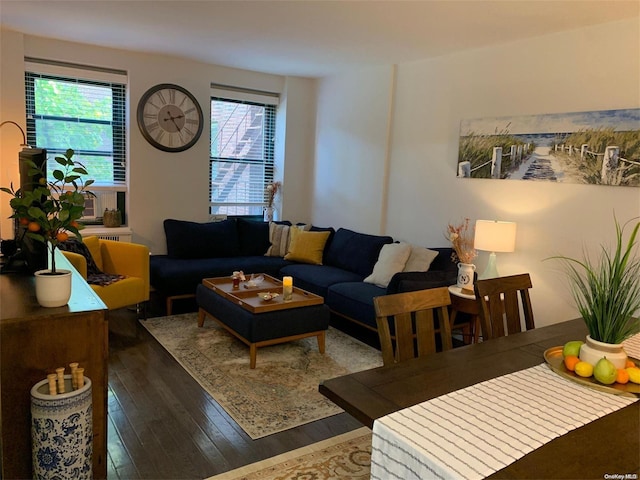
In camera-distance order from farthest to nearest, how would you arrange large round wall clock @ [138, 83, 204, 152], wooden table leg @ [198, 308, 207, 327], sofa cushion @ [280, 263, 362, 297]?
large round wall clock @ [138, 83, 204, 152], sofa cushion @ [280, 263, 362, 297], wooden table leg @ [198, 308, 207, 327]

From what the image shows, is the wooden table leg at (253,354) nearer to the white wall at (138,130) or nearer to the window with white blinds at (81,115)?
the white wall at (138,130)

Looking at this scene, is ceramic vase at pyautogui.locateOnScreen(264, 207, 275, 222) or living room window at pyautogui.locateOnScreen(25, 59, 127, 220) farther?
ceramic vase at pyautogui.locateOnScreen(264, 207, 275, 222)

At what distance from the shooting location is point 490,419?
1.32m

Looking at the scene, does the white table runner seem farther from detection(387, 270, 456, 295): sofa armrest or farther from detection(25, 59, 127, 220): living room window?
detection(25, 59, 127, 220): living room window

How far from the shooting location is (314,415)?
2836 millimetres

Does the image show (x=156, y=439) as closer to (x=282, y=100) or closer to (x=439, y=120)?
(x=439, y=120)

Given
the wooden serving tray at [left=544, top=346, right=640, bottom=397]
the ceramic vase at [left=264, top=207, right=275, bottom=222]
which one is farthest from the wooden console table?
the ceramic vase at [left=264, top=207, right=275, bottom=222]

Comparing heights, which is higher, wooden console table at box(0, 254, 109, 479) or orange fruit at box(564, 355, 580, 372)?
orange fruit at box(564, 355, 580, 372)

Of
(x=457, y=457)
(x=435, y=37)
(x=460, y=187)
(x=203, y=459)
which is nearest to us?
(x=457, y=457)

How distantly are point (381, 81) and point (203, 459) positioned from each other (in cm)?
414

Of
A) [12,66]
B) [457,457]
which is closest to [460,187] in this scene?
[457,457]

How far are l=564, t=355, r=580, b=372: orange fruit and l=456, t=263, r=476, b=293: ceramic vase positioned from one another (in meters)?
2.16

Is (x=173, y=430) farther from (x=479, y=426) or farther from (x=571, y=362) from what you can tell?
(x=571, y=362)

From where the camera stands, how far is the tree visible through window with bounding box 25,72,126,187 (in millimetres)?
4660
